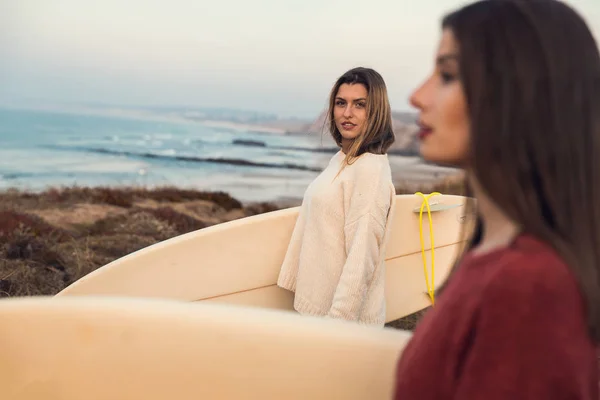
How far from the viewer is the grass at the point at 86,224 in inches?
135

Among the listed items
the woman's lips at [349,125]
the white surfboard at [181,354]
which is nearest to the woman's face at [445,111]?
the white surfboard at [181,354]

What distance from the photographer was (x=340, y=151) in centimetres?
224

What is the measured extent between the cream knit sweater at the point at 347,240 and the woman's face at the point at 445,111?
4.11 feet

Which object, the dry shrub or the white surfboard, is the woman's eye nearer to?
the white surfboard

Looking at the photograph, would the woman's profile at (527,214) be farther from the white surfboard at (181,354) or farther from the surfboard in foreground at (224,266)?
the surfboard in foreground at (224,266)

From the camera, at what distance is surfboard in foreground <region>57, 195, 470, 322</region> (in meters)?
A: 2.43

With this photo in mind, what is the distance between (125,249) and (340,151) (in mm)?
2430

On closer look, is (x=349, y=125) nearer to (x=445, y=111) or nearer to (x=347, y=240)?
(x=347, y=240)

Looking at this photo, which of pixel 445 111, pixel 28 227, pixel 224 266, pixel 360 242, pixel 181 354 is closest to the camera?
pixel 445 111

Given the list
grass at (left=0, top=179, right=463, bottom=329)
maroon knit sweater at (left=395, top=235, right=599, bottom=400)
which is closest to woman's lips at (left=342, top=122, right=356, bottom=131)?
grass at (left=0, top=179, right=463, bottom=329)

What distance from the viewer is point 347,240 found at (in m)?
2.07

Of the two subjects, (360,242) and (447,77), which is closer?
(447,77)

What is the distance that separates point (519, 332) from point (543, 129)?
202 mm

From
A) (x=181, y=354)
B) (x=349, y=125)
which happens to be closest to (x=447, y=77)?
(x=181, y=354)
